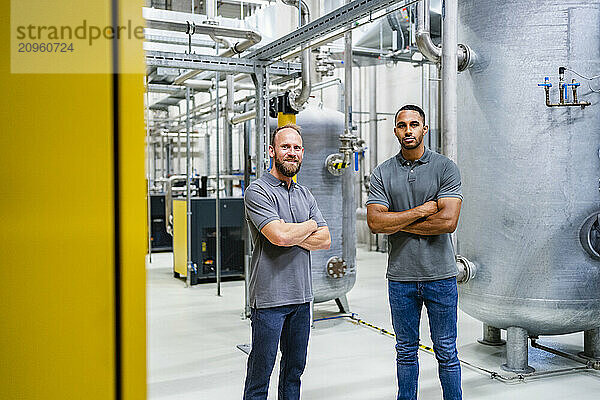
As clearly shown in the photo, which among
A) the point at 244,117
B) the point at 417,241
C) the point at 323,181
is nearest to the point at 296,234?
the point at 417,241

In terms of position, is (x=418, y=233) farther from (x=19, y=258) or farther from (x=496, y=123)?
(x=19, y=258)

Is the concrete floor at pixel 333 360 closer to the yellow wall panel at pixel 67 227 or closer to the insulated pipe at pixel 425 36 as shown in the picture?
the insulated pipe at pixel 425 36

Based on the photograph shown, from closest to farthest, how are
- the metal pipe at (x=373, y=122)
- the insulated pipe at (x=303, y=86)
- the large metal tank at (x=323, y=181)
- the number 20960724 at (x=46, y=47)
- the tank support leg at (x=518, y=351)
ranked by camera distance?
the number 20960724 at (x=46, y=47)
the tank support leg at (x=518, y=351)
the insulated pipe at (x=303, y=86)
the large metal tank at (x=323, y=181)
the metal pipe at (x=373, y=122)

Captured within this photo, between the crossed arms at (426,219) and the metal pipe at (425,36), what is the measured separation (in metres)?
1.19

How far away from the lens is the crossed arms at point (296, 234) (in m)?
2.41

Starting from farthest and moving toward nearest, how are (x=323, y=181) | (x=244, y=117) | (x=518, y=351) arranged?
(x=244, y=117) < (x=323, y=181) < (x=518, y=351)

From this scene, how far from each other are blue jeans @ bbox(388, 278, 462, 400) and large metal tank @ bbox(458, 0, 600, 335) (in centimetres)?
108

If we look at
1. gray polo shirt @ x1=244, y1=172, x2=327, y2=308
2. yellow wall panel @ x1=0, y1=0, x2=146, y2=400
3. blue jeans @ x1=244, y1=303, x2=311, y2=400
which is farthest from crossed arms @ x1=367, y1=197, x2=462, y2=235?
yellow wall panel @ x1=0, y1=0, x2=146, y2=400

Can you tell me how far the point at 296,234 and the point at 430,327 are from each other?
2.71ft

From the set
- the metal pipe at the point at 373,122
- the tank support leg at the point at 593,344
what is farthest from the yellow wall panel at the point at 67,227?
the metal pipe at the point at 373,122

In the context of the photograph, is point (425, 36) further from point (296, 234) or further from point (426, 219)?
point (296, 234)

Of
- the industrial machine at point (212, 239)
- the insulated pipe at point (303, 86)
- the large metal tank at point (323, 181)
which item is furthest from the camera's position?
the industrial machine at point (212, 239)

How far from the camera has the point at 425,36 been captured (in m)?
3.40

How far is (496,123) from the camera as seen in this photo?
365cm
